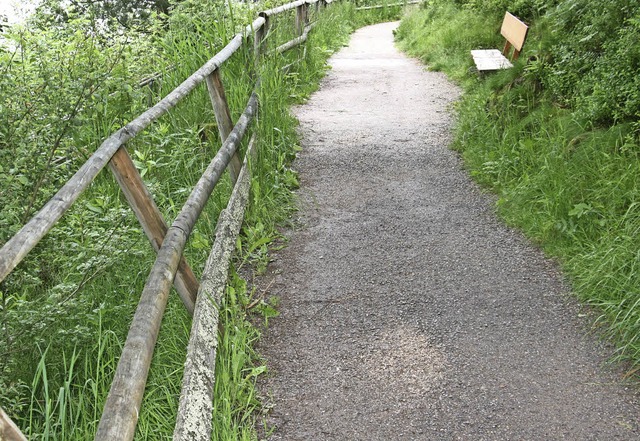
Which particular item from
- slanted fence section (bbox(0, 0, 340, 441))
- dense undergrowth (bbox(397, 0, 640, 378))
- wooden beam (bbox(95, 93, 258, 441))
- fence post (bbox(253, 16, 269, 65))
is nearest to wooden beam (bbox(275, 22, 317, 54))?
fence post (bbox(253, 16, 269, 65))

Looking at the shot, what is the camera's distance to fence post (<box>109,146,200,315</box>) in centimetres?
312

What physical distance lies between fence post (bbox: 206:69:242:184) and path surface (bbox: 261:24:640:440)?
73cm

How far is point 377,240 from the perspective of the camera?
18.2 feet

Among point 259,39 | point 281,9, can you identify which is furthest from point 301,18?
point 259,39

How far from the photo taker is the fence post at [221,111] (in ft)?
17.7

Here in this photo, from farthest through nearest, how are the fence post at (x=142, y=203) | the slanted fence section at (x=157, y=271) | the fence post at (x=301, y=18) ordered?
1. the fence post at (x=301, y=18)
2. the fence post at (x=142, y=203)
3. the slanted fence section at (x=157, y=271)

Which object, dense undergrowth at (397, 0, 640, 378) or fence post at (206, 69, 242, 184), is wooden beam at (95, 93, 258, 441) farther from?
dense undergrowth at (397, 0, 640, 378)

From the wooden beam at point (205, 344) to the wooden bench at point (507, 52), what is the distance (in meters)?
4.95

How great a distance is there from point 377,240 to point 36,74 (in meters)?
2.75

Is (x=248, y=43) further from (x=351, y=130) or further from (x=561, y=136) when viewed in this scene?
(x=561, y=136)

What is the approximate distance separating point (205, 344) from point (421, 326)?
1425 millimetres

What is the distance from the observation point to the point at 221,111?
5484mm

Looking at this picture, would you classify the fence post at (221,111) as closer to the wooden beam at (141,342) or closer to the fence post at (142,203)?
the wooden beam at (141,342)

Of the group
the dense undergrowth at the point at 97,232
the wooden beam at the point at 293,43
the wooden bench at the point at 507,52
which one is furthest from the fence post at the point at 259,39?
the wooden bench at the point at 507,52
